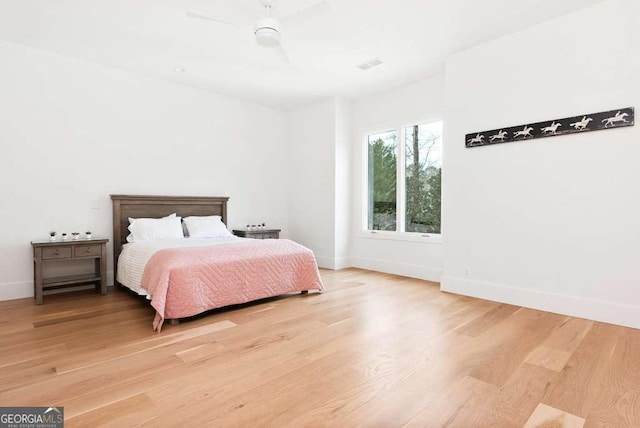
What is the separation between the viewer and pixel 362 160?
5.85 meters

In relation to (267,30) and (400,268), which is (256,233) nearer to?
(400,268)

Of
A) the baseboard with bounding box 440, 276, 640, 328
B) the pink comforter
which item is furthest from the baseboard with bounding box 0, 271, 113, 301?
the baseboard with bounding box 440, 276, 640, 328

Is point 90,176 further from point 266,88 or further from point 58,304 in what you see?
point 266,88

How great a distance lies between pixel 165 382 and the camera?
205cm

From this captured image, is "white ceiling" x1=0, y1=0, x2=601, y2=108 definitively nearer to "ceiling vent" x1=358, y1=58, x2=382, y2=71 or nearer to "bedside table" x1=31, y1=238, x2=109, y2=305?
"ceiling vent" x1=358, y1=58, x2=382, y2=71

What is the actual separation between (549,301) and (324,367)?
2.56 metres

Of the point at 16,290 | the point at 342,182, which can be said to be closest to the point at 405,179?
the point at 342,182

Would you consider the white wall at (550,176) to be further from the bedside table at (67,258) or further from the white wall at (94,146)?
the bedside table at (67,258)

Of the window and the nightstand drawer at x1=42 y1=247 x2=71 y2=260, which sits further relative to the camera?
the window

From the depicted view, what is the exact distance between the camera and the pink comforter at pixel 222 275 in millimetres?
3064

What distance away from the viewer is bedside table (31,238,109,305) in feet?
12.2

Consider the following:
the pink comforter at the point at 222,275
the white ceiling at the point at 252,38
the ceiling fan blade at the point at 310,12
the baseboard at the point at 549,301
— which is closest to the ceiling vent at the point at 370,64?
the white ceiling at the point at 252,38

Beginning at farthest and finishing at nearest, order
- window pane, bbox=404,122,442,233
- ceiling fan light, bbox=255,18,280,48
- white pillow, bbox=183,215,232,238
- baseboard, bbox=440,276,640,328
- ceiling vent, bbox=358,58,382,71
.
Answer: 1. window pane, bbox=404,122,442,233
2. white pillow, bbox=183,215,232,238
3. ceiling vent, bbox=358,58,382,71
4. baseboard, bbox=440,276,640,328
5. ceiling fan light, bbox=255,18,280,48

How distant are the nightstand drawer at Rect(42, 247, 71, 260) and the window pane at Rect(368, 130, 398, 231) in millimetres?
4189
